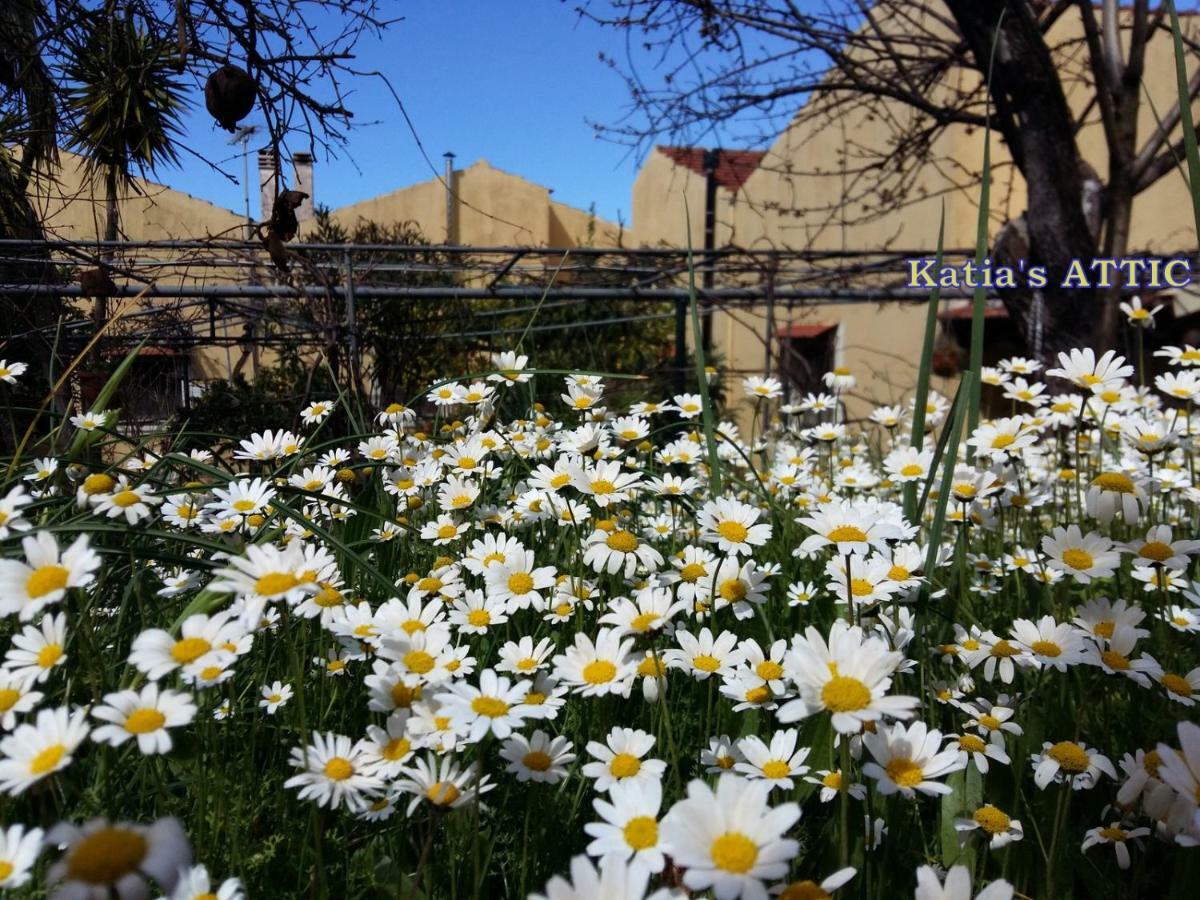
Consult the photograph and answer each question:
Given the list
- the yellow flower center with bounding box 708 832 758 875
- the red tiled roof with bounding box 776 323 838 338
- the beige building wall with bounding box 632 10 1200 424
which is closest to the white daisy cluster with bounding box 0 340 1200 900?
the yellow flower center with bounding box 708 832 758 875

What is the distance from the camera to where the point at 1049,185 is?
4.48 meters

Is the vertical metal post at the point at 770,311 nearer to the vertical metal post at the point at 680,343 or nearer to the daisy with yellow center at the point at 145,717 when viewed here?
the vertical metal post at the point at 680,343

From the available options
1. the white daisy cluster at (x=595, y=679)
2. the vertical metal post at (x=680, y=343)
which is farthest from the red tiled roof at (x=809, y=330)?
the white daisy cluster at (x=595, y=679)

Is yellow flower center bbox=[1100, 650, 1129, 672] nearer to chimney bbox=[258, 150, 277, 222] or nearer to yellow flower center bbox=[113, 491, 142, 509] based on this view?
yellow flower center bbox=[113, 491, 142, 509]

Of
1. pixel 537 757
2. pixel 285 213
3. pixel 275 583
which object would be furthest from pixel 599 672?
pixel 285 213

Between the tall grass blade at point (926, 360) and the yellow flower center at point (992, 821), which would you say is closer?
the yellow flower center at point (992, 821)

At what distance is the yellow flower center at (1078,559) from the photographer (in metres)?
1.15

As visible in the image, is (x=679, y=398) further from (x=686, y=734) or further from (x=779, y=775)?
(x=779, y=775)

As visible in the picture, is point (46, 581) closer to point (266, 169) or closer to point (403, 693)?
point (403, 693)

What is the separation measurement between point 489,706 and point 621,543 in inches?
16.5

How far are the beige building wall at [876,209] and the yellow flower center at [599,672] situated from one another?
3.25m

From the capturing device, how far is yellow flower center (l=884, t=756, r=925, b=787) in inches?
30.7

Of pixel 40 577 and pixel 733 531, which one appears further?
pixel 733 531

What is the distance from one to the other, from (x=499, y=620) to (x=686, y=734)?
12.9 inches
